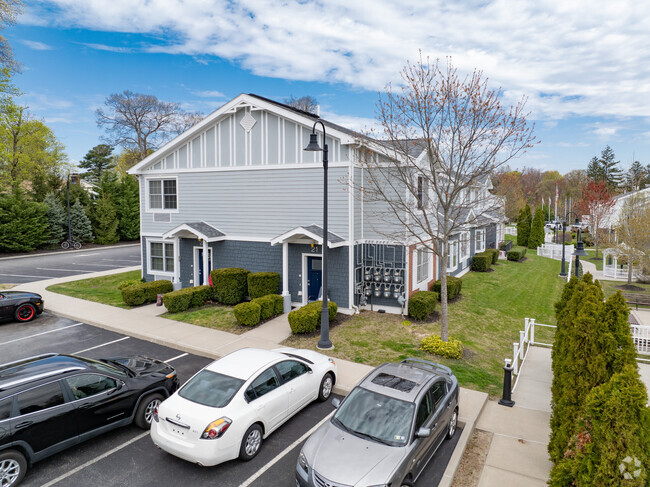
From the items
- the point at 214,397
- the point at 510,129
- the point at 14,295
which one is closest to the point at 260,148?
the point at 510,129

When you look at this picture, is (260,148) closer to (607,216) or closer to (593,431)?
(593,431)

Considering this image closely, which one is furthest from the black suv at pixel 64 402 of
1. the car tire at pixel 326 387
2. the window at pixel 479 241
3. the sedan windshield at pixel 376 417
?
the window at pixel 479 241

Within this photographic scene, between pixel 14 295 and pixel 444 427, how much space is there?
16.9 m

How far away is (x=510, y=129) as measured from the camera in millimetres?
11875

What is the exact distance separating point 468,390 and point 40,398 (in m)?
8.80

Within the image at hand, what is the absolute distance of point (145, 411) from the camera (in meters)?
7.97

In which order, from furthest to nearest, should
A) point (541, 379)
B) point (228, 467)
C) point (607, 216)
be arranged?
point (607, 216) < point (541, 379) < point (228, 467)

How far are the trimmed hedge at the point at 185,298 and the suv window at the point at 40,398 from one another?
373 inches

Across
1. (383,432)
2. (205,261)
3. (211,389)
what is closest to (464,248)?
(205,261)

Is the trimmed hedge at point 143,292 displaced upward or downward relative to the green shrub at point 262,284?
downward

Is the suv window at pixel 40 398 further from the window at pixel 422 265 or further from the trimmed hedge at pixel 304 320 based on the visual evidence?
the window at pixel 422 265

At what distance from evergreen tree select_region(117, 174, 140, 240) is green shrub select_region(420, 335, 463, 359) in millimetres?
40272

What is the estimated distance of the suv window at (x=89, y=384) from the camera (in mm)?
7062

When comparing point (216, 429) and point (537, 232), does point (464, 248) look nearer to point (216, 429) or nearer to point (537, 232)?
point (216, 429)
